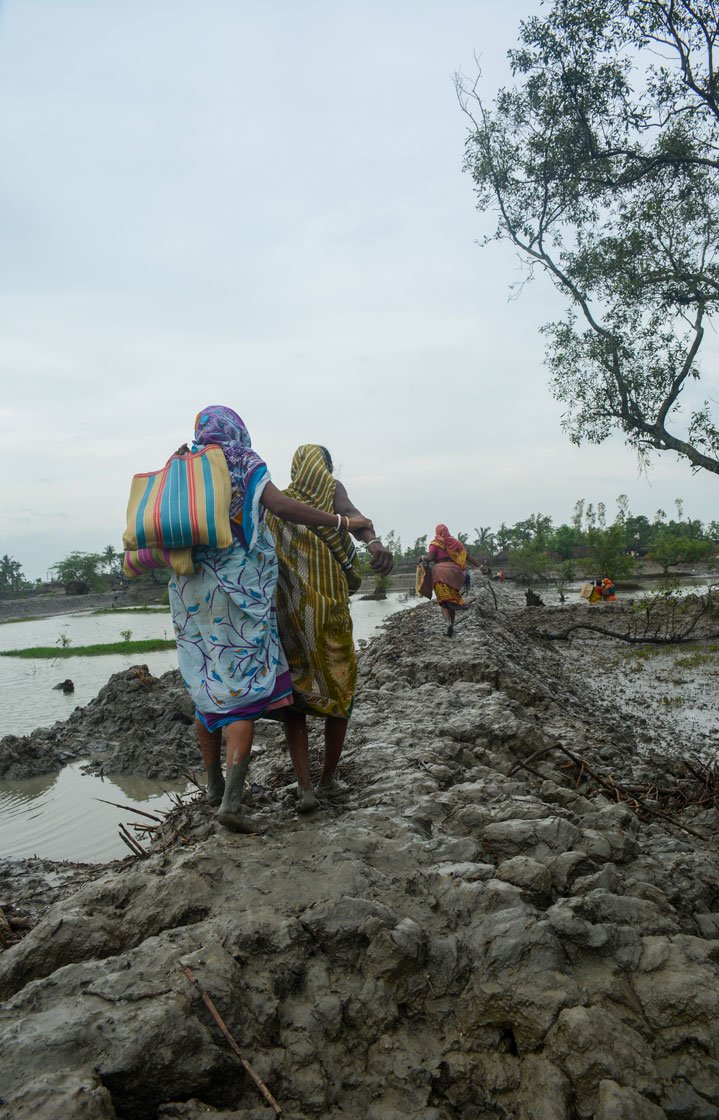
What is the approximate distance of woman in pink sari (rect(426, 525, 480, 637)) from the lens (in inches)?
449

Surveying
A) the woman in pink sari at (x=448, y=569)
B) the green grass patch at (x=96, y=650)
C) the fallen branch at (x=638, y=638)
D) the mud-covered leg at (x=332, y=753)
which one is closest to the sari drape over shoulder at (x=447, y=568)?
the woman in pink sari at (x=448, y=569)

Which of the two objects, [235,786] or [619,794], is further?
[619,794]

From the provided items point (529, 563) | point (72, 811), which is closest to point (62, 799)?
point (72, 811)

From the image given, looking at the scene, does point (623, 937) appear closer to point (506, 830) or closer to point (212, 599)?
point (506, 830)

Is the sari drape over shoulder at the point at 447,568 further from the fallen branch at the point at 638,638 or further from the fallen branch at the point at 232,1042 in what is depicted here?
the fallen branch at the point at 232,1042

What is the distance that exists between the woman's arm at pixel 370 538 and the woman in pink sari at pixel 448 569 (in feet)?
26.6

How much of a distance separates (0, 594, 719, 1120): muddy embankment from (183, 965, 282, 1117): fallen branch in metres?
0.02

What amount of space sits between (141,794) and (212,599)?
4.29m

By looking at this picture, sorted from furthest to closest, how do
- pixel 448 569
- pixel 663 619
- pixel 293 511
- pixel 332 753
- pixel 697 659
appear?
pixel 663 619
pixel 448 569
pixel 697 659
pixel 332 753
pixel 293 511

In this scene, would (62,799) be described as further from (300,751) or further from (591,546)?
(591,546)

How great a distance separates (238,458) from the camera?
301 centimetres

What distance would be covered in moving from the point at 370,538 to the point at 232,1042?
1.93 m

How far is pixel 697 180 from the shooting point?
1411cm

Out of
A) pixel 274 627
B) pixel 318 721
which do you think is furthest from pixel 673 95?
pixel 274 627
